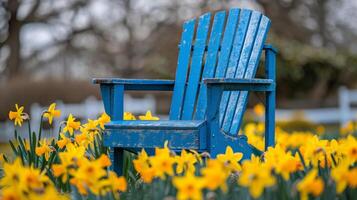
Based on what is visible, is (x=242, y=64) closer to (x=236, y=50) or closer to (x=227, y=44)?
(x=236, y=50)

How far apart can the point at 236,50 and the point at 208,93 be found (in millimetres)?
1033

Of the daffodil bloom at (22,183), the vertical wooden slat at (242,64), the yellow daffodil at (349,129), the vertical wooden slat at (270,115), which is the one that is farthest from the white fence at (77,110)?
the daffodil bloom at (22,183)

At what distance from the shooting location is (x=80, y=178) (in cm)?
236

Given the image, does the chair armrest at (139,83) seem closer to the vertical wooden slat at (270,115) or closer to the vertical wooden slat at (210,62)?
the vertical wooden slat at (210,62)

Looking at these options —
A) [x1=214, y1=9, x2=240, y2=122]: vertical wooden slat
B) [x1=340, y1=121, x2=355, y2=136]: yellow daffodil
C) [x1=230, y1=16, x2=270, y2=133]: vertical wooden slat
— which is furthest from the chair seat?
[x1=340, y1=121, x2=355, y2=136]: yellow daffodil

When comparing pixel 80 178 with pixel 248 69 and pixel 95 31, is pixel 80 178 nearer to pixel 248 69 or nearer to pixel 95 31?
pixel 248 69

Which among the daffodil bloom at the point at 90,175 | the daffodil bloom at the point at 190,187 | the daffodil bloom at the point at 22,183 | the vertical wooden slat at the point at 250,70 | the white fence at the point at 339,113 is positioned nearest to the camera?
the daffodil bloom at the point at 190,187

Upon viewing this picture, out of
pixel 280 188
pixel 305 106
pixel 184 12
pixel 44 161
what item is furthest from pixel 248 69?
pixel 184 12

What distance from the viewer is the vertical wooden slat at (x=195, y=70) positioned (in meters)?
4.13

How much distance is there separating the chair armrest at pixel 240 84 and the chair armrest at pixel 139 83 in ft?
2.25

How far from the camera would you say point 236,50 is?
13.9ft

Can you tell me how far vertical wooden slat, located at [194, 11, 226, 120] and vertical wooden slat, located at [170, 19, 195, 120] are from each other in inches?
4.9

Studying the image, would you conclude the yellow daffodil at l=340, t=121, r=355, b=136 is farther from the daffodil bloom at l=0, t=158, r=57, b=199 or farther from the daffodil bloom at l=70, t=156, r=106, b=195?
the daffodil bloom at l=0, t=158, r=57, b=199

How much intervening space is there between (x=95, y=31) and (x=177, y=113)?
56.4 feet
